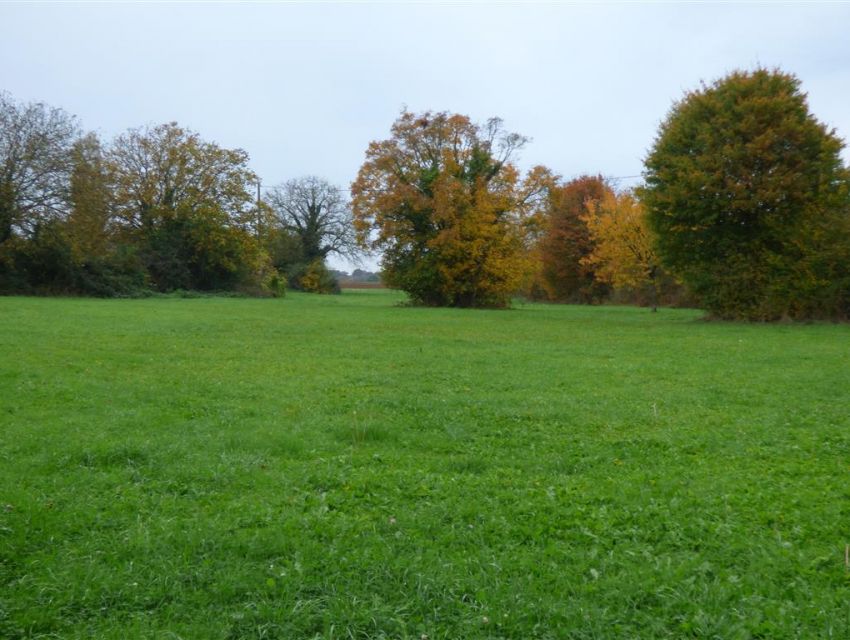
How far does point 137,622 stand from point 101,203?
129ft

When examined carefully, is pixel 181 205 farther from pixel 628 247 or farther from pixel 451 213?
pixel 628 247

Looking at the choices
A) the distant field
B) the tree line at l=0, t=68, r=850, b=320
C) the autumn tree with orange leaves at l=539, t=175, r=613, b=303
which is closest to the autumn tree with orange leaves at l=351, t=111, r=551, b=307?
the tree line at l=0, t=68, r=850, b=320

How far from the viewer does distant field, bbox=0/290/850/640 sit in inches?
134

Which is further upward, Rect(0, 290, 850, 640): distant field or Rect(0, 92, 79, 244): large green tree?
Rect(0, 92, 79, 244): large green tree

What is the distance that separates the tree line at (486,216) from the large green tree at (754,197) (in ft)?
0.19

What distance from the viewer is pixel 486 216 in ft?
125

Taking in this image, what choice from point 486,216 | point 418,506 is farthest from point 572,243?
point 418,506

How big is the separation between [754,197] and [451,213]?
1700 cm

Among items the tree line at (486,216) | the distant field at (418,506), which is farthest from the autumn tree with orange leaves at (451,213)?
the distant field at (418,506)

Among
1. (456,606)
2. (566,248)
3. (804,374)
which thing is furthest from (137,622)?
(566,248)

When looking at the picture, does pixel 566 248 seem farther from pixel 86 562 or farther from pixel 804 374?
pixel 86 562

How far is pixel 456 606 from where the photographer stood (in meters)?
3.46

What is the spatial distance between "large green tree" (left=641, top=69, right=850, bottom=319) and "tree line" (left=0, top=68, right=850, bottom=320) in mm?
58

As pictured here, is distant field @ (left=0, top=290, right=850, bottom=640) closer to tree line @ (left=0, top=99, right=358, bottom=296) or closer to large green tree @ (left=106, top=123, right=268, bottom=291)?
tree line @ (left=0, top=99, right=358, bottom=296)
